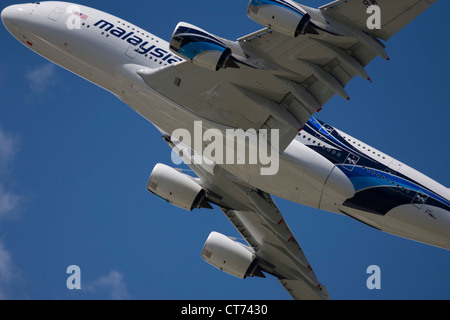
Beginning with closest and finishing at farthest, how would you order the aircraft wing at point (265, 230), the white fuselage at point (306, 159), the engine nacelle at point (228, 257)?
1. the white fuselage at point (306, 159)
2. the aircraft wing at point (265, 230)
3. the engine nacelle at point (228, 257)

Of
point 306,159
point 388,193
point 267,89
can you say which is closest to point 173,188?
point 306,159

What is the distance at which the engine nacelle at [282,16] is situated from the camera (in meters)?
24.8

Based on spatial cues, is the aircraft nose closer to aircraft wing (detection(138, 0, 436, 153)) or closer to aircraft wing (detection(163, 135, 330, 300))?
aircraft wing (detection(138, 0, 436, 153))

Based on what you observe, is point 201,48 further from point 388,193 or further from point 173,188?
point 388,193

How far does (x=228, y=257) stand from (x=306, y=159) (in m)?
7.85

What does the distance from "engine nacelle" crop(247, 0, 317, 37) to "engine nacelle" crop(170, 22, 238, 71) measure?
2078 millimetres

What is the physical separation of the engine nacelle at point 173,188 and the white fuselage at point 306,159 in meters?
3.05

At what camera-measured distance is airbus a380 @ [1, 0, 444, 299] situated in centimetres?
2572

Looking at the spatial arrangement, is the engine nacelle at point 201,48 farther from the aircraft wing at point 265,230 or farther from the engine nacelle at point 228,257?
the engine nacelle at point 228,257

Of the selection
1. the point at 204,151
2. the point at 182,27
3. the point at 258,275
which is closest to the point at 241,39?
the point at 182,27

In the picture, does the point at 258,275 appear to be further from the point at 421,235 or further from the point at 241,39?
the point at 241,39

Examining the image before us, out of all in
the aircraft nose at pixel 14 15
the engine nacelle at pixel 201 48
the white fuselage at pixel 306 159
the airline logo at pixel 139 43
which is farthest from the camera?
the aircraft nose at pixel 14 15

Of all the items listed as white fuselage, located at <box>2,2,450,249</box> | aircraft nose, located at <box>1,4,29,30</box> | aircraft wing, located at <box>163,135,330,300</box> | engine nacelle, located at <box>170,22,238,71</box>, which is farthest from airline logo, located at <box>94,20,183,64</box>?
aircraft wing, located at <box>163,135,330,300</box>

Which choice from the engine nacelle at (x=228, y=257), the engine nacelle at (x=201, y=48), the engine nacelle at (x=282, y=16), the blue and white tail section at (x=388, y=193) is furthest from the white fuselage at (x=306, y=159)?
the engine nacelle at (x=282, y=16)
